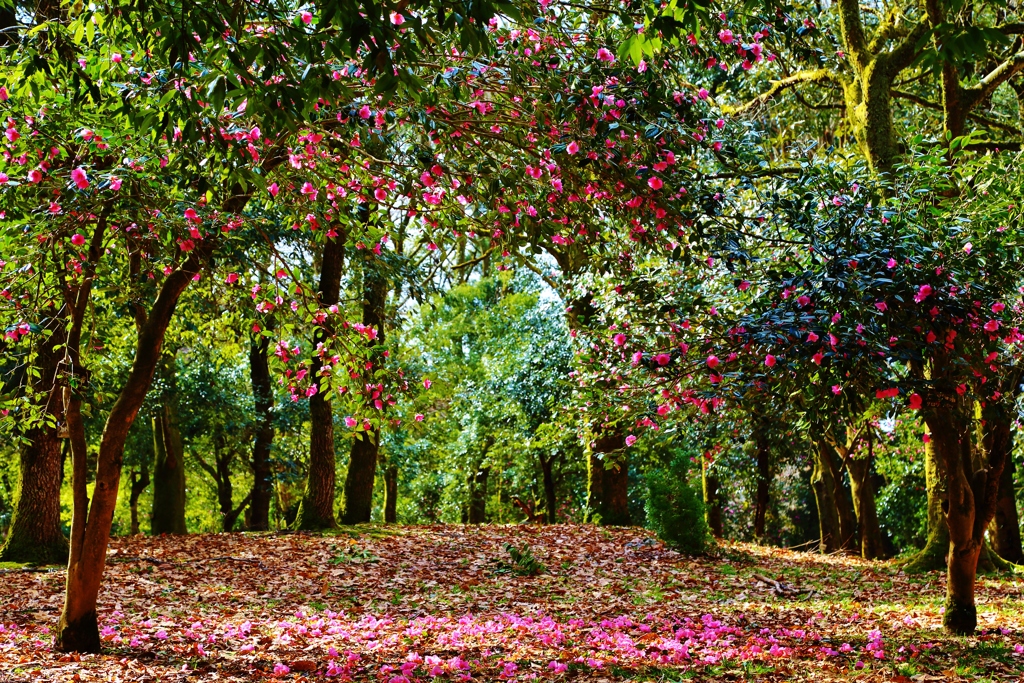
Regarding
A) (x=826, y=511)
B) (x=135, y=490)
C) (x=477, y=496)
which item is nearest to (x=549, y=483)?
(x=477, y=496)

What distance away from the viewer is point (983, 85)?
1021 cm

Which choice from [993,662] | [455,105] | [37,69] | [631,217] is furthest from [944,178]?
[37,69]

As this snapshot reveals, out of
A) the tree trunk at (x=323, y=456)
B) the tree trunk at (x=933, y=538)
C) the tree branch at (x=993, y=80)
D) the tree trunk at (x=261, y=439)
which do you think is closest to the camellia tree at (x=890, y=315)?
the tree branch at (x=993, y=80)

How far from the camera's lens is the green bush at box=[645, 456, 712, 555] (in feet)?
41.9

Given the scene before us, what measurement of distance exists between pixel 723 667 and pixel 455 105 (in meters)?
4.40

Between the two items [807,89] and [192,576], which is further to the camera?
[807,89]

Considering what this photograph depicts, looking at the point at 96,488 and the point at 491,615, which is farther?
the point at 491,615

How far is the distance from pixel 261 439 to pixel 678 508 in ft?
32.4

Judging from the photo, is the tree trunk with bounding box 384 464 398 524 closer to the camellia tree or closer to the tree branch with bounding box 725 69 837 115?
the tree branch with bounding box 725 69 837 115

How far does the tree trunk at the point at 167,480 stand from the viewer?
1639cm

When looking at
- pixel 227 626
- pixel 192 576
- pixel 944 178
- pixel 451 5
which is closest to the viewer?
pixel 451 5

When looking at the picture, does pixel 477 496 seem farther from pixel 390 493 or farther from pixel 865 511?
pixel 865 511

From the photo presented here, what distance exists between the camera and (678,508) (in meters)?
12.9

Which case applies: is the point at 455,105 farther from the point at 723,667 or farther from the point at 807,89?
the point at 807,89
